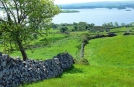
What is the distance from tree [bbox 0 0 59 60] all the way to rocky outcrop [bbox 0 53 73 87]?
8535 millimetres

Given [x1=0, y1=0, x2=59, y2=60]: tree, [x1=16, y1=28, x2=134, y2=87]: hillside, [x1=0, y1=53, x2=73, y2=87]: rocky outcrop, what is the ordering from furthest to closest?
1. [x1=0, y1=0, x2=59, y2=60]: tree
2. [x1=16, y1=28, x2=134, y2=87]: hillside
3. [x1=0, y1=53, x2=73, y2=87]: rocky outcrop

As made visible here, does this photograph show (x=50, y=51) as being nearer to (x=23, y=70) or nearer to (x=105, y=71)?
(x=105, y=71)

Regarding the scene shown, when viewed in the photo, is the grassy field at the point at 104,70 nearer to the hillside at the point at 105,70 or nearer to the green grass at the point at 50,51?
the hillside at the point at 105,70

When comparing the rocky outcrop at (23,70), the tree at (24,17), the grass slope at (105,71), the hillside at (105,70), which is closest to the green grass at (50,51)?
the hillside at (105,70)

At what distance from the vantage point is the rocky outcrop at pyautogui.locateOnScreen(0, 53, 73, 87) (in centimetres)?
2222

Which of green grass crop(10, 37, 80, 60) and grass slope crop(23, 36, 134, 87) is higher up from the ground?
grass slope crop(23, 36, 134, 87)

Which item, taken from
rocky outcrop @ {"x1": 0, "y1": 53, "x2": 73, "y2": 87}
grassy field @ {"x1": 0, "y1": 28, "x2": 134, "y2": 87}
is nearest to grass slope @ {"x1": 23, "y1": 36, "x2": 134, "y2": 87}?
grassy field @ {"x1": 0, "y1": 28, "x2": 134, "y2": 87}

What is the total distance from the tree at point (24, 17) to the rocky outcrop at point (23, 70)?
8.53 m

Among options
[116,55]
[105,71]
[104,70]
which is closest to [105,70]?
[104,70]

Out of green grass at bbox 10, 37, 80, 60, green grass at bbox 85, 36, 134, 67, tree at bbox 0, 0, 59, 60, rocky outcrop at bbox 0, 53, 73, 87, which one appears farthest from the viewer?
green grass at bbox 10, 37, 80, 60

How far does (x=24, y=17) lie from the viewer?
3791 cm

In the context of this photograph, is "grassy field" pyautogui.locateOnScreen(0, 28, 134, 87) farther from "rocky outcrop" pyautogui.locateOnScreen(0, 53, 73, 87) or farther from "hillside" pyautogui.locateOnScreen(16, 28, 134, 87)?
"rocky outcrop" pyautogui.locateOnScreen(0, 53, 73, 87)

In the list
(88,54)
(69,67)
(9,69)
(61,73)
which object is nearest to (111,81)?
(61,73)

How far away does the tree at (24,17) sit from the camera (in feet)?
119
